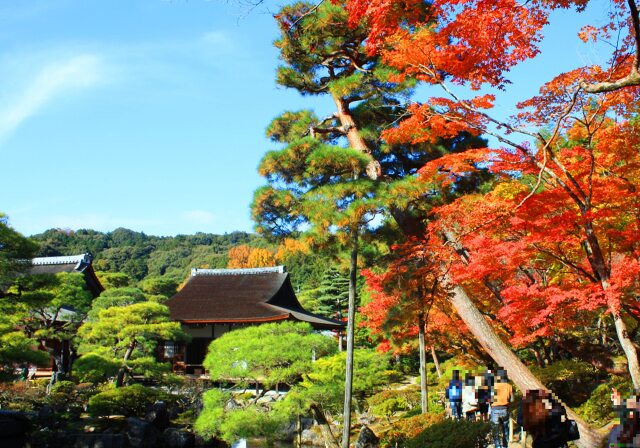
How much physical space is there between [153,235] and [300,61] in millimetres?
82258

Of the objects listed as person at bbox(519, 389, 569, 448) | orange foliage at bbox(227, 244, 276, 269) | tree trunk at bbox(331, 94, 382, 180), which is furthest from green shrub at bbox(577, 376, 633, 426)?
orange foliage at bbox(227, 244, 276, 269)

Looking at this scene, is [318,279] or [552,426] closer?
[552,426]

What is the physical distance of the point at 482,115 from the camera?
23.3 feet

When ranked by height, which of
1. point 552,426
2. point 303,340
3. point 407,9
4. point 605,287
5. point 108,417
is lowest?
point 108,417

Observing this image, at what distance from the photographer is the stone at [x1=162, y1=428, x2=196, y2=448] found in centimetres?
1187

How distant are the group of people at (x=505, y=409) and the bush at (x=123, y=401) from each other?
8194mm

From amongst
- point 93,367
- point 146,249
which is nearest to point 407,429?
point 93,367

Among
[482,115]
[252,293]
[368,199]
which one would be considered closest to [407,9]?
[482,115]

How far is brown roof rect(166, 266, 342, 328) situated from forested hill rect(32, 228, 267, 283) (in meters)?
29.1

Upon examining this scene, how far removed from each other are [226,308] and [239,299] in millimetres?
930

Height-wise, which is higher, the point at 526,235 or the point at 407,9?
the point at 407,9

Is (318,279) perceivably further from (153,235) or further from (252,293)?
(153,235)

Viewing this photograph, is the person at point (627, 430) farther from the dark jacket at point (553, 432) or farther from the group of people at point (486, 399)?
the group of people at point (486, 399)

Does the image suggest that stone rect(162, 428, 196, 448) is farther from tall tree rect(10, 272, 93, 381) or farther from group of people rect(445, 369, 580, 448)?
group of people rect(445, 369, 580, 448)
